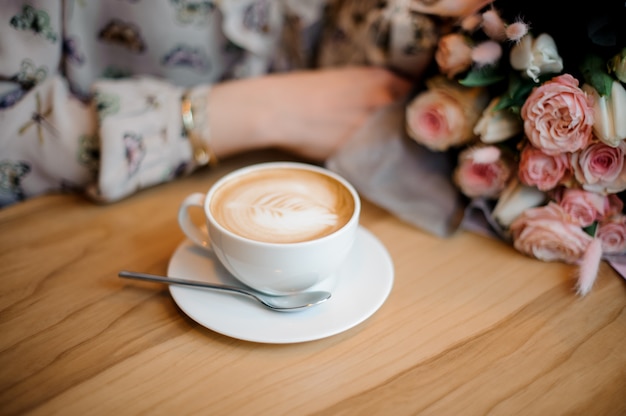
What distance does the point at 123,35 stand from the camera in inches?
32.7

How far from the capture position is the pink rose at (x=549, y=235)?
2.09 feet

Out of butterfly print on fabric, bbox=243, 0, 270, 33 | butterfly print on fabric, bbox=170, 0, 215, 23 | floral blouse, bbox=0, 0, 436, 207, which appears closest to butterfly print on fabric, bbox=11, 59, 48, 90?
floral blouse, bbox=0, 0, 436, 207

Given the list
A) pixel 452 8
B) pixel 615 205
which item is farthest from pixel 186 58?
pixel 615 205

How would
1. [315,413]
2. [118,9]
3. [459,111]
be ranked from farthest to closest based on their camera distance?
[118,9] → [459,111] → [315,413]

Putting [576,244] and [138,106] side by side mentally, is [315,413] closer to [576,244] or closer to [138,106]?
[576,244]

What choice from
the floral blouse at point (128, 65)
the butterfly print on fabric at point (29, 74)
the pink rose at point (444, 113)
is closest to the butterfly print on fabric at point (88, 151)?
the floral blouse at point (128, 65)

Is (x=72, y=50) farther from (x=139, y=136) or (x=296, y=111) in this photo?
(x=296, y=111)

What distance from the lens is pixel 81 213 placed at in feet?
2.45

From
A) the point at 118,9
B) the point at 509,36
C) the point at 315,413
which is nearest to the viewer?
the point at 315,413

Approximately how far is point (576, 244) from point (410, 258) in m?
0.20

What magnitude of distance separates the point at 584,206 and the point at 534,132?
0.36 ft

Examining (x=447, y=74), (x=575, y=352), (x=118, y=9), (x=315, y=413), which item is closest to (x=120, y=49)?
(x=118, y=9)

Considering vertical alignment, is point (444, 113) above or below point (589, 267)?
above

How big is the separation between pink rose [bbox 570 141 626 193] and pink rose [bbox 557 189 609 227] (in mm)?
12
